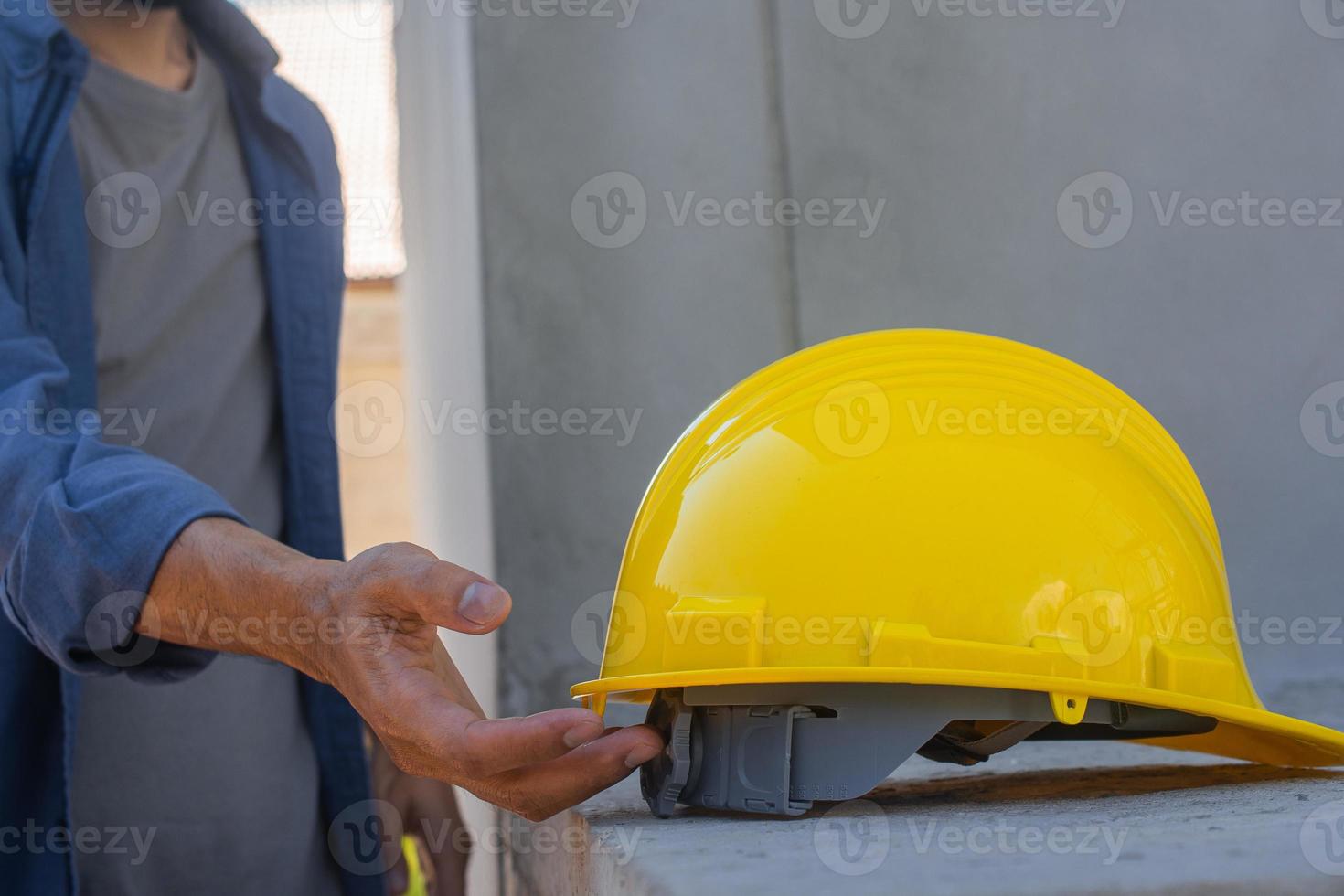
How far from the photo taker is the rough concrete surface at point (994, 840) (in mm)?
832

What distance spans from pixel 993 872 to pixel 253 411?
182 cm

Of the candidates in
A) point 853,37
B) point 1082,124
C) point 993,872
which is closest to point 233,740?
point 993,872

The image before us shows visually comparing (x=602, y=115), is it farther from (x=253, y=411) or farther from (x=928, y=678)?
(x=928, y=678)

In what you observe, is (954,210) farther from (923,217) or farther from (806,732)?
(806,732)

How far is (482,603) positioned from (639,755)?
0.28 metres

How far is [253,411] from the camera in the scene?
7.39ft

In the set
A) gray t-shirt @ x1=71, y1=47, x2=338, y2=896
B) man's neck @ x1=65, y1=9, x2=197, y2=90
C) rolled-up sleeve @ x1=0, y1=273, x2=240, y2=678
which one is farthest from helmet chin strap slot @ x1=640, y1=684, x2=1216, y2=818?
man's neck @ x1=65, y1=9, x2=197, y2=90

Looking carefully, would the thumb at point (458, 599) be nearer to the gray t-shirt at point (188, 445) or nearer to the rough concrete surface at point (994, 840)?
the rough concrete surface at point (994, 840)

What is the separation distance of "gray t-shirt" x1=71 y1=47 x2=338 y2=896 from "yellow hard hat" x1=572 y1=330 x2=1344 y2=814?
106cm

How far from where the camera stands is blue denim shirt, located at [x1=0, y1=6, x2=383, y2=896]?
1.31 metres

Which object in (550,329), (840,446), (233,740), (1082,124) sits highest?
(1082,124)

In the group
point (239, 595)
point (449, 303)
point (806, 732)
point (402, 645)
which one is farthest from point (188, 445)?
point (806, 732)

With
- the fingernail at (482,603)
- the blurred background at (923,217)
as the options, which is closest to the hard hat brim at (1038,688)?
the fingernail at (482,603)

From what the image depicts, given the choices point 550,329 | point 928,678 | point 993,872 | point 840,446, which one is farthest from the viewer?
point 550,329
